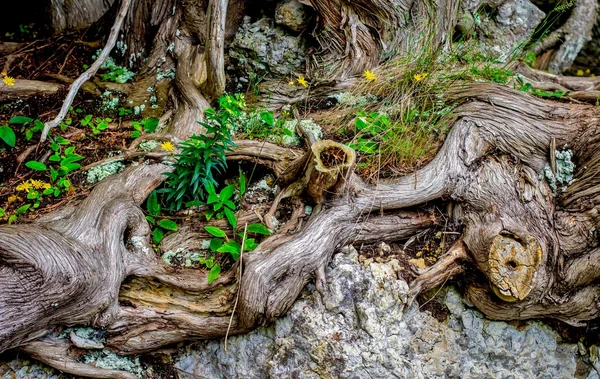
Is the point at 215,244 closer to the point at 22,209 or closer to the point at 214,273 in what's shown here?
the point at 214,273

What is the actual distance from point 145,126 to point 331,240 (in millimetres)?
1914

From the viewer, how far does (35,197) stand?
3.57 meters

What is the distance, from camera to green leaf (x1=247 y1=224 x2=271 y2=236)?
10.9 feet

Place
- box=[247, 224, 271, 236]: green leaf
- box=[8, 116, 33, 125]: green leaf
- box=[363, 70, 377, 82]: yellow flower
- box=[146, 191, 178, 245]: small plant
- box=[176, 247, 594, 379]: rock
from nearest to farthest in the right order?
1. box=[176, 247, 594, 379]: rock
2. box=[247, 224, 271, 236]: green leaf
3. box=[146, 191, 178, 245]: small plant
4. box=[8, 116, 33, 125]: green leaf
5. box=[363, 70, 377, 82]: yellow flower

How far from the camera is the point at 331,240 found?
3.23m

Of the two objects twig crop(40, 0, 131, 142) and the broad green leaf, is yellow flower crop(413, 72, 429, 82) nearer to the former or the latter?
the broad green leaf

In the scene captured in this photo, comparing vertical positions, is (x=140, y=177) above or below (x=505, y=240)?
above

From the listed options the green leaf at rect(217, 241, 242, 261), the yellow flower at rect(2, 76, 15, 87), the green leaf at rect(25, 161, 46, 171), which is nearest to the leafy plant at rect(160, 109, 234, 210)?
the green leaf at rect(217, 241, 242, 261)

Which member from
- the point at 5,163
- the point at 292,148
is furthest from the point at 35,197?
the point at 292,148

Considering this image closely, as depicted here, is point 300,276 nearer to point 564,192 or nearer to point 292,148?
point 292,148

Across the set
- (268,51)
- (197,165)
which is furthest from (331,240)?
(268,51)

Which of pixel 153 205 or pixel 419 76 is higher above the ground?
pixel 419 76

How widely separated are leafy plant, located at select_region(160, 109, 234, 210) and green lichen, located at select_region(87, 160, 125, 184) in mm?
455

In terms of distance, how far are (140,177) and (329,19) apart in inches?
85.1
